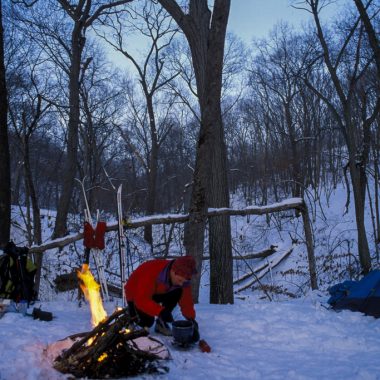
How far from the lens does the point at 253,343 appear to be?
15.8 ft

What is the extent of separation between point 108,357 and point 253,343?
1949 mm

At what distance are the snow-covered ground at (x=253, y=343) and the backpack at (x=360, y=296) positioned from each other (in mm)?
173

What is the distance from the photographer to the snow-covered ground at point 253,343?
12.1 ft

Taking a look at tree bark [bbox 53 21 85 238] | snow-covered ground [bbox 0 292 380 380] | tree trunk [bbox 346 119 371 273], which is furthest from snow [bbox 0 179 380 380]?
tree bark [bbox 53 21 85 238]

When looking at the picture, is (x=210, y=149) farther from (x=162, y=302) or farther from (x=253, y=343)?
(x=253, y=343)

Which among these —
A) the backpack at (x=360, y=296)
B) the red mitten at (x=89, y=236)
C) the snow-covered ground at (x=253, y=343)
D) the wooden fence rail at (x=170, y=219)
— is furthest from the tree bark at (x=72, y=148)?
the backpack at (x=360, y=296)

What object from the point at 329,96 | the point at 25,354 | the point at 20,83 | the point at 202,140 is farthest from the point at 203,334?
the point at 329,96

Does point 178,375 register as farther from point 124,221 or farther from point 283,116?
point 283,116

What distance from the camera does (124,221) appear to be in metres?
6.61

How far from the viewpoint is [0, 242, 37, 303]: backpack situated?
531 centimetres

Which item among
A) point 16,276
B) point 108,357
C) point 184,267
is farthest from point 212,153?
point 108,357

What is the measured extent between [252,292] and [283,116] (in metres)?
16.7

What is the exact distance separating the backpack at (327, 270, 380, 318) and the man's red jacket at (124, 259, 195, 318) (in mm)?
2677

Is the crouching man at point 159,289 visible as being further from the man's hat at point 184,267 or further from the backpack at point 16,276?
the backpack at point 16,276
